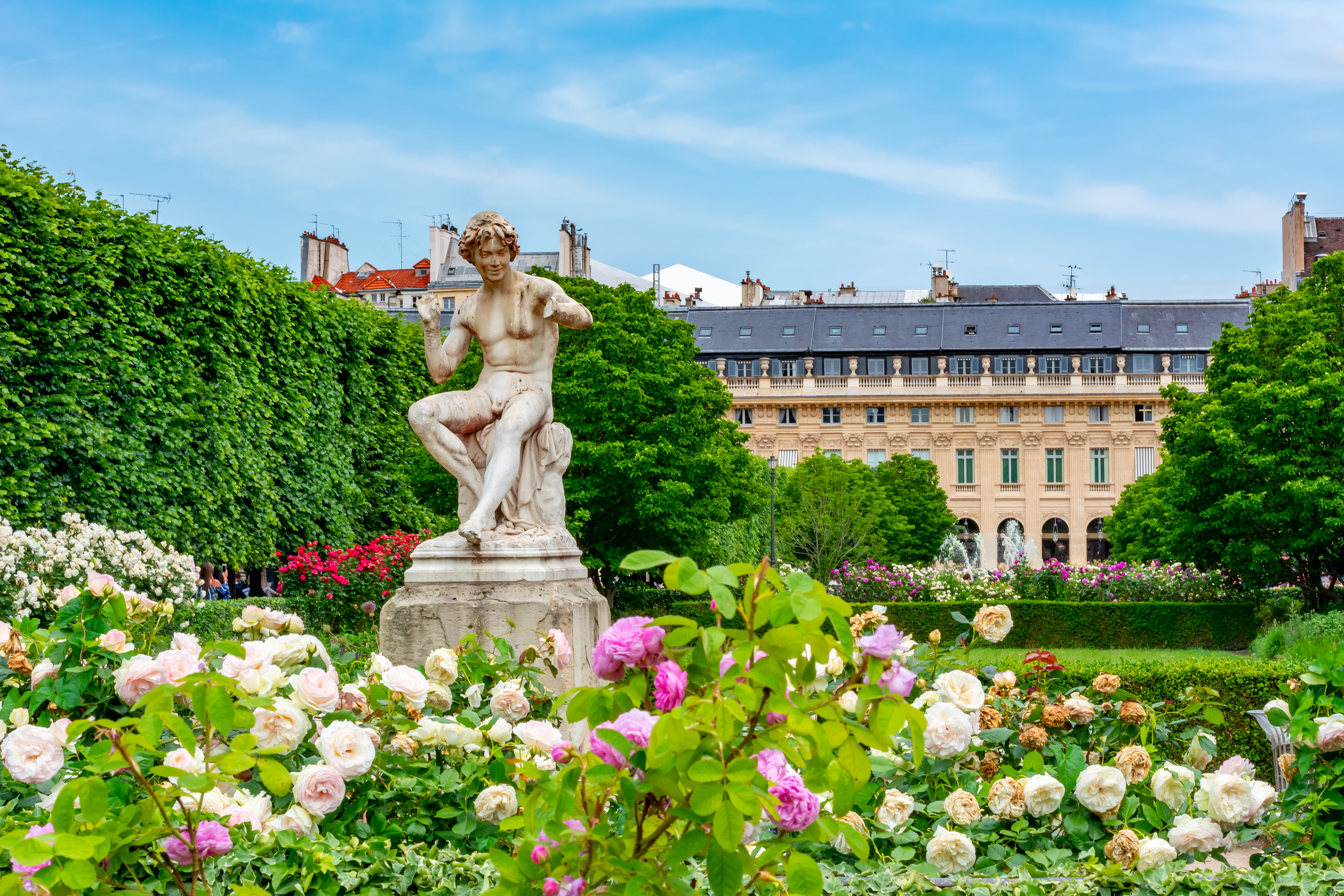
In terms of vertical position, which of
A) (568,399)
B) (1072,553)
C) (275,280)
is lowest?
(1072,553)

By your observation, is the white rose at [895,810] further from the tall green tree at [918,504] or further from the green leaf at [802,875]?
the tall green tree at [918,504]

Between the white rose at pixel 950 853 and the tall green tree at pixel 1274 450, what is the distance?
1758cm

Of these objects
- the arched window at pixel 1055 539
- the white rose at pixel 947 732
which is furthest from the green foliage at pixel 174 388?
the arched window at pixel 1055 539

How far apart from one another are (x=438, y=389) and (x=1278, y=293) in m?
15.3

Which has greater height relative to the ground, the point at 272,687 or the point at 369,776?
the point at 272,687

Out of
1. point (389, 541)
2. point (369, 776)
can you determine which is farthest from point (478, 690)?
point (389, 541)

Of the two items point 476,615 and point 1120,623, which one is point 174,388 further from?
point 1120,623

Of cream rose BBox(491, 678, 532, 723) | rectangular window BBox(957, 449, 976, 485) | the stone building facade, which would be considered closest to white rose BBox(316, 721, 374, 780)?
cream rose BBox(491, 678, 532, 723)

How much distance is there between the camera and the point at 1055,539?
57.1m

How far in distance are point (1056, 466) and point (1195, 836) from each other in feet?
188

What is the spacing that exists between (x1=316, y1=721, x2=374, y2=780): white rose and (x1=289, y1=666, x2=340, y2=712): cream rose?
0.47ft

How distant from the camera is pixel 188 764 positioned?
7.45ft

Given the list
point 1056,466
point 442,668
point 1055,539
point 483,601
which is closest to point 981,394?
point 1056,466

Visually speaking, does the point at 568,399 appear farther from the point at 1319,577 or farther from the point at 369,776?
the point at 369,776
